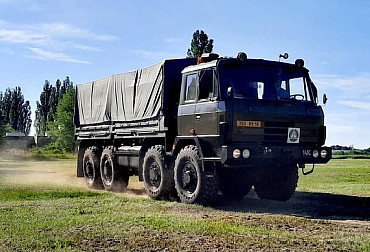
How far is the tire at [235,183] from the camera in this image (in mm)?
13367

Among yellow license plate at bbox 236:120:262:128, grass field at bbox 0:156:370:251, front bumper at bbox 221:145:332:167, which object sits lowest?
grass field at bbox 0:156:370:251

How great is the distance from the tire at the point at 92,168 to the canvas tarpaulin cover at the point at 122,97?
110 cm

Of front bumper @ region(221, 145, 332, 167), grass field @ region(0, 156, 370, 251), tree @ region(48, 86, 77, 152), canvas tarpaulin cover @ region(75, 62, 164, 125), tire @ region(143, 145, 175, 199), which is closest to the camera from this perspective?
grass field @ region(0, 156, 370, 251)

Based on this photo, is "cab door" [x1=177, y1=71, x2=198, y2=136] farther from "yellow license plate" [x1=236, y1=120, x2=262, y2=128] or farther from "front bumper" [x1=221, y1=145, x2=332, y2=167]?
"front bumper" [x1=221, y1=145, x2=332, y2=167]

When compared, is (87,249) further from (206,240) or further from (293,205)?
(293,205)

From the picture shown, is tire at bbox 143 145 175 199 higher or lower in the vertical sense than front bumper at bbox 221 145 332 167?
lower

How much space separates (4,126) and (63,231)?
2056 inches

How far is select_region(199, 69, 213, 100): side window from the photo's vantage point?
1212 cm

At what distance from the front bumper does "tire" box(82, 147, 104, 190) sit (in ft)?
27.1

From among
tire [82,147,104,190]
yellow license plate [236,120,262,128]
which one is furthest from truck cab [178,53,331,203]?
tire [82,147,104,190]

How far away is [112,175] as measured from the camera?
17250mm

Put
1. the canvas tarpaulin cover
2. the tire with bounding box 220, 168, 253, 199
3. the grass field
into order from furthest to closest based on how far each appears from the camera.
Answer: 1. the canvas tarpaulin cover
2. the tire with bounding box 220, 168, 253, 199
3. the grass field

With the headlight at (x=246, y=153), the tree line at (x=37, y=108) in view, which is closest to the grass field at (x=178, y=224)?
the headlight at (x=246, y=153)

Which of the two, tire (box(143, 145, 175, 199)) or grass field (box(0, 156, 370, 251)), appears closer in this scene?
grass field (box(0, 156, 370, 251))
